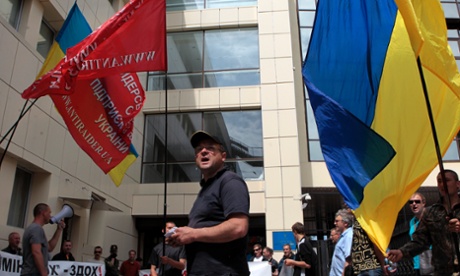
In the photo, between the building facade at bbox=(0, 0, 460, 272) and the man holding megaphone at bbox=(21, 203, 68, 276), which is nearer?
the man holding megaphone at bbox=(21, 203, 68, 276)

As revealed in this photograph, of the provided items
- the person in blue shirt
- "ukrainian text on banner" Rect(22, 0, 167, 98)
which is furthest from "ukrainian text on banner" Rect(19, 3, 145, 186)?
the person in blue shirt

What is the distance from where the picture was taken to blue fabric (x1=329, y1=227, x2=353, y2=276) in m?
5.47

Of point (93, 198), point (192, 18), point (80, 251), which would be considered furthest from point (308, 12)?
point (80, 251)

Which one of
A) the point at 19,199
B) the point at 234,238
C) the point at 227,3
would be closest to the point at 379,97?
the point at 234,238

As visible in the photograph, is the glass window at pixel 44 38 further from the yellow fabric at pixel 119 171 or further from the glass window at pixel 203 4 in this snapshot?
the glass window at pixel 203 4

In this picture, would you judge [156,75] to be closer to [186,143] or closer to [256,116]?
[186,143]

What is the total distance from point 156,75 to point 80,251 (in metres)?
7.22

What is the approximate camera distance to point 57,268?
7438mm

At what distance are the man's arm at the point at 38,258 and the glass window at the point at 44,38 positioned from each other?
5948mm

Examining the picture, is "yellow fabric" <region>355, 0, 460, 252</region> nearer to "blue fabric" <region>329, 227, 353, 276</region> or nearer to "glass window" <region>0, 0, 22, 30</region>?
"blue fabric" <region>329, 227, 353, 276</region>

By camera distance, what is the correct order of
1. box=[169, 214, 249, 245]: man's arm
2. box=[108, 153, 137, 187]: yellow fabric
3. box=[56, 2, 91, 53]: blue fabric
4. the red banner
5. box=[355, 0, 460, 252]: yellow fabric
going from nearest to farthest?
box=[169, 214, 249, 245]: man's arm → box=[355, 0, 460, 252]: yellow fabric → the red banner → box=[108, 153, 137, 187]: yellow fabric → box=[56, 2, 91, 53]: blue fabric

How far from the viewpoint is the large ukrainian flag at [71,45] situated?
22.7 ft

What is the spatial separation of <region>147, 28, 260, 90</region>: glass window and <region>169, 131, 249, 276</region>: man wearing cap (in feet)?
40.7

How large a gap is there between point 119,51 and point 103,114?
127cm
